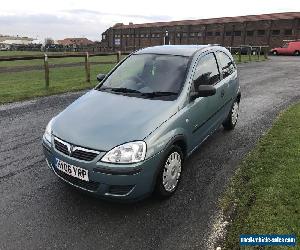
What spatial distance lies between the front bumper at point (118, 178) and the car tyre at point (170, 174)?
0.16 m

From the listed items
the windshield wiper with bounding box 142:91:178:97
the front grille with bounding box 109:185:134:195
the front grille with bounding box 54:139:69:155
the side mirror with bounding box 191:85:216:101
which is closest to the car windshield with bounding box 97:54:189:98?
the windshield wiper with bounding box 142:91:178:97

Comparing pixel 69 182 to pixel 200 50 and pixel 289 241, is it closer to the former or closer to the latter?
pixel 289 241

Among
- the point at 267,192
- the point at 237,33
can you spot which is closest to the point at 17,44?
the point at 237,33

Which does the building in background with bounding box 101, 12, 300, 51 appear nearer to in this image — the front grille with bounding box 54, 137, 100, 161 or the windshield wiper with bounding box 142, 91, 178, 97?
the windshield wiper with bounding box 142, 91, 178, 97

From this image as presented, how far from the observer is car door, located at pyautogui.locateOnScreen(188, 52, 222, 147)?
4453 millimetres

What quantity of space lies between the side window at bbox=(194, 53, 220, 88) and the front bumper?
68.1 inches

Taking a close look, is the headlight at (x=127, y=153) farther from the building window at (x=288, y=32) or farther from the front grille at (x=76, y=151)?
the building window at (x=288, y=32)

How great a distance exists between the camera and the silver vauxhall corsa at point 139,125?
3.41 metres

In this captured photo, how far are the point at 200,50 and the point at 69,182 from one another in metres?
2.92

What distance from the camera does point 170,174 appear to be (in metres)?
3.94

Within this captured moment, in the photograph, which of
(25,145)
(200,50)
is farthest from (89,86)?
(200,50)

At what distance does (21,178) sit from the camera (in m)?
4.37

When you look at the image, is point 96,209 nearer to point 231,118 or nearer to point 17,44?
point 231,118

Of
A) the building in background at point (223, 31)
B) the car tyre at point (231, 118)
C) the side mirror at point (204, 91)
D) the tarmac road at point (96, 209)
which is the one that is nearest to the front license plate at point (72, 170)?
the tarmac road at point (96, 209)
